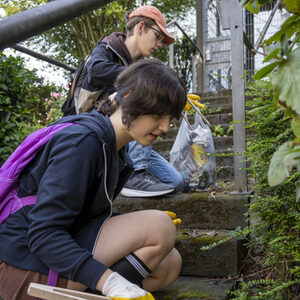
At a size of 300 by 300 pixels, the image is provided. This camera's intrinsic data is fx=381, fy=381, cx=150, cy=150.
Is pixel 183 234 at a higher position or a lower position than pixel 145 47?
lower

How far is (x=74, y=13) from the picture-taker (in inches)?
44.1

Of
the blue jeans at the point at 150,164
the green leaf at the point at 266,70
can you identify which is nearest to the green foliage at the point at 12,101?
the blue jeans at the point at 150,164

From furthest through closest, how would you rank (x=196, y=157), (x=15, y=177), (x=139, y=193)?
(x=196, y=157)
(x=139, y=193)
(x=15, y=177)

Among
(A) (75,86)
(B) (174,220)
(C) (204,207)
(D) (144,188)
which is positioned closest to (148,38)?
(A) (75,86)

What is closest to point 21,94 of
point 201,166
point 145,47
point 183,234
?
point 145,47

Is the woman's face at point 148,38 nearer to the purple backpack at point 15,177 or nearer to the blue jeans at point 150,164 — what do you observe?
the blue jeans at point 150,164

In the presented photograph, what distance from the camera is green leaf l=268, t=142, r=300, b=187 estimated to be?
577 millimetres

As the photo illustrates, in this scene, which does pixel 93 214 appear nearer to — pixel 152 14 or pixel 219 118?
pixel 152 14

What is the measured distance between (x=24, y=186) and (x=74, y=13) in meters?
0.64

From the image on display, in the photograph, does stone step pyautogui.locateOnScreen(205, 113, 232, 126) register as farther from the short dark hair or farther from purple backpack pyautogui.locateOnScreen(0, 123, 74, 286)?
purple backpack pyautogui.locateOnScreen(0, 123, 74, 286)

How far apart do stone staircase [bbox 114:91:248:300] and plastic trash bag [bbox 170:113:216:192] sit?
0.54 ft

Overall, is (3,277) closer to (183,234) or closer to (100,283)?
(100,283)

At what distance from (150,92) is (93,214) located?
517mm

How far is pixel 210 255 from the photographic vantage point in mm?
1943
